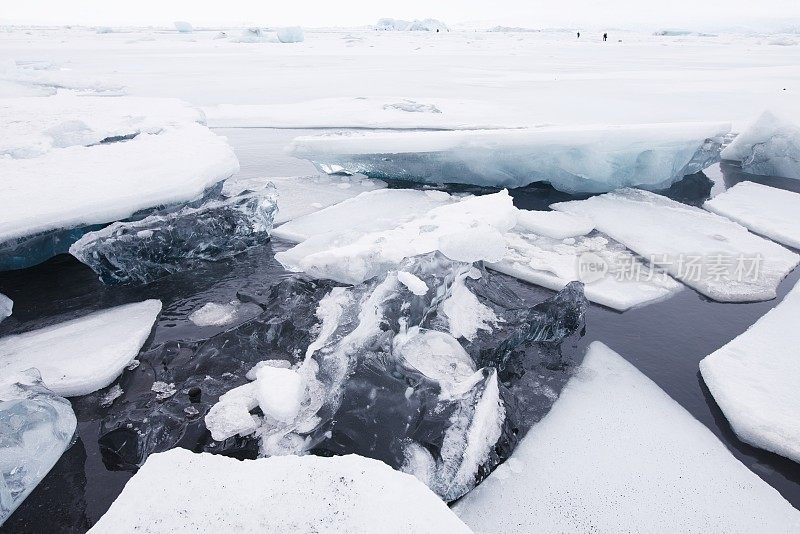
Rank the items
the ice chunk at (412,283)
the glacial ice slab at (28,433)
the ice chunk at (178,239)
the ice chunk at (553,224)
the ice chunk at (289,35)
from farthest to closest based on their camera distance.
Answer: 1. the ice chunk at (289,35)
2. the ice chunk at (553,224)
3. the ice chunk at (178,239)
4. the ice chunk at (412,283)
5. the glacial ice slab at (28,433)

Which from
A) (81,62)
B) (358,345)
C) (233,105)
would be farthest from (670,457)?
(81,62)

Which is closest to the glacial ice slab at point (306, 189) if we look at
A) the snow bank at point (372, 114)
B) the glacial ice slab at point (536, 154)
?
the glacial ice slab at point (536, 154)

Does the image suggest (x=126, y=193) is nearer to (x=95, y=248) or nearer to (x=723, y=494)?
(x=95, y=248)

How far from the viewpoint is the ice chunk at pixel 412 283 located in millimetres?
2520

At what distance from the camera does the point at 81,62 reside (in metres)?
14.9

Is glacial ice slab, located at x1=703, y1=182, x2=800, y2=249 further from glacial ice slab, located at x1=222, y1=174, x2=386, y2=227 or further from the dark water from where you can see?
glacial ice slab, located at x1=222, y1=174, x2=386, y2=227

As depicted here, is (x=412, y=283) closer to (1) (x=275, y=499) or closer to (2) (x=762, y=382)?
(1) (x=275, y=499)

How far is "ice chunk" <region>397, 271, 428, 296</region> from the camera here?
8.27 ft

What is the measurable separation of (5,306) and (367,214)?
2.56 m

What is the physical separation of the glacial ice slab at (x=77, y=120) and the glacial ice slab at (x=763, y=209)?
18.8 feet

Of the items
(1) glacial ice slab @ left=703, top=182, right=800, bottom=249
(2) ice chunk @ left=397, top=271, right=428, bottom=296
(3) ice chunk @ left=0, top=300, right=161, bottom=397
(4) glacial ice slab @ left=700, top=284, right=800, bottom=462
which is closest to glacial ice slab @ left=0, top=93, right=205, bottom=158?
(3) ice chunk @ left=0, top=300, right=161, bottom=397

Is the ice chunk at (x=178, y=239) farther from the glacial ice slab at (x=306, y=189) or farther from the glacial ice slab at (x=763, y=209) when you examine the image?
the glacial ice slab at (x=763, y=209)

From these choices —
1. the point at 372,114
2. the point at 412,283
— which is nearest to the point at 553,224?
the point at 412,283

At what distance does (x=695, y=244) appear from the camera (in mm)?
3781
